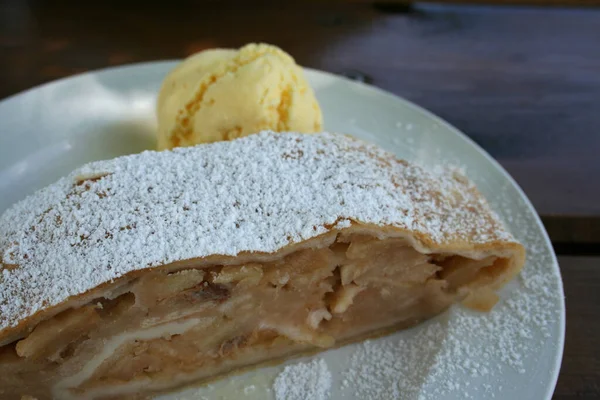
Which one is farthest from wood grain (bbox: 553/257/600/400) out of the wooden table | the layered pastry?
the layered pastry

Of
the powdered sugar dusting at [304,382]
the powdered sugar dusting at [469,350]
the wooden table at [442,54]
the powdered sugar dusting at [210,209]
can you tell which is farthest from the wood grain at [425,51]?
the powdered sugar dusting at [304,382]

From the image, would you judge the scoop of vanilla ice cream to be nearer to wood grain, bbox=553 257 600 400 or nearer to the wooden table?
the wooden table

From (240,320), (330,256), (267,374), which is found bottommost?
(267,374)

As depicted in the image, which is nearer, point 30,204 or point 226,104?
point 30,204

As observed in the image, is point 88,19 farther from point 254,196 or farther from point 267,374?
point 267,374

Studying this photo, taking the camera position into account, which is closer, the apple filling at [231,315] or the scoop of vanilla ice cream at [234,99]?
the apple filling at [231,315]

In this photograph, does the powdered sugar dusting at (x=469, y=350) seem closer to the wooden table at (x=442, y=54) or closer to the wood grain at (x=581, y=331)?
the wood grain at (x=581, y=331)

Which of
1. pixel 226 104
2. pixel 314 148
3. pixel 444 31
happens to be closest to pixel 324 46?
pixel 444 31
